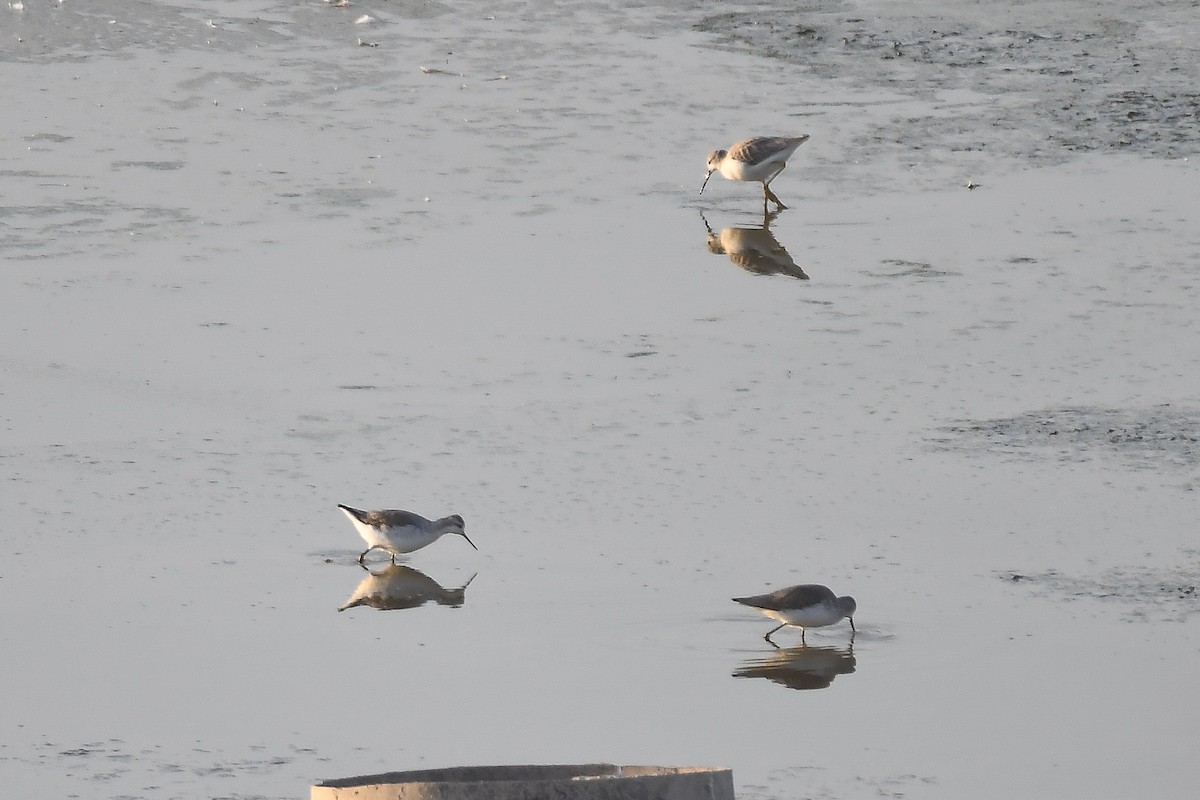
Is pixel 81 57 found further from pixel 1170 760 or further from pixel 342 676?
pixel 1170 760

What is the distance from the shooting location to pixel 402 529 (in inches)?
339

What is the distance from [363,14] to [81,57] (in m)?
3.10

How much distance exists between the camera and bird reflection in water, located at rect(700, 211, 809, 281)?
13219mm

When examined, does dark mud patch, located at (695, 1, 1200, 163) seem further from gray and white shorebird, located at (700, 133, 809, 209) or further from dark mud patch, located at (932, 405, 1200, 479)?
dark mud patch, located at (932, 405, 1200, 479)

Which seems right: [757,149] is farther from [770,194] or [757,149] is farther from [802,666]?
[802,666]

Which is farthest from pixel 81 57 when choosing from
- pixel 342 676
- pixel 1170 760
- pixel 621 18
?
pixel 1170 760

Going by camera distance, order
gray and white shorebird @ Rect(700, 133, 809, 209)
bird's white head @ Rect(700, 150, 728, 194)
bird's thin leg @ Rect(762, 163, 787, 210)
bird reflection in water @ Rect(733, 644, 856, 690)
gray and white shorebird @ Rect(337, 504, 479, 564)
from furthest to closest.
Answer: bird's thin leg @ Rect(762, 163, 787, 210) → bird's white head @ Rect(700, 150, 728, 194) → gray and white shorebird @ Rect(700, 133, 809, 209) → gray and white shorebird @ Rect(337, 504, 479, 564) → bird reflection in water @ Rect(733, 644, 856, 690)

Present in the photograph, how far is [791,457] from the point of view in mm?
9875

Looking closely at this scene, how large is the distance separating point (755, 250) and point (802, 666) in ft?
20.2

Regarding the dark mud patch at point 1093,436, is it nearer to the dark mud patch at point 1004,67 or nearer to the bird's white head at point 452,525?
the bird's white head at point 452,525

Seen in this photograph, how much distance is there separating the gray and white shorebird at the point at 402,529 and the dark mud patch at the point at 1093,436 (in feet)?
8.95

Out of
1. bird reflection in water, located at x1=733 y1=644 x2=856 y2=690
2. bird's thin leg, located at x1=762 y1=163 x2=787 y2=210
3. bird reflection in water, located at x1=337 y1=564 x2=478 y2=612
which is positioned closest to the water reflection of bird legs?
bird reflection in water, located at x1=733 y1=644 x2=856 y2=690

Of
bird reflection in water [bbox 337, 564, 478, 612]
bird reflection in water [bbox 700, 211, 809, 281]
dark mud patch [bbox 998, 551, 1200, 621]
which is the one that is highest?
dark mud patch [bbox 998, 551, 1200, 621]

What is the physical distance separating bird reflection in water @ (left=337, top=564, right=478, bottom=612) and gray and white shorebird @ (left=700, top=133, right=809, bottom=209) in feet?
21.1
